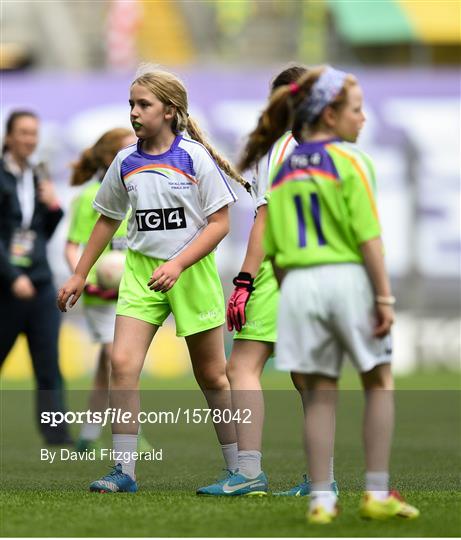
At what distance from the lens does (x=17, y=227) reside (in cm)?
1046

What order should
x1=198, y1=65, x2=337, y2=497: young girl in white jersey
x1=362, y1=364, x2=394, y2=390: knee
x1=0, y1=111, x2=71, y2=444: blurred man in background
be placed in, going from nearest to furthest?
1. x1=362, y1=364, x2=394, y2=390: knee
2. x1=198, y1=65, x2=337, y2=497: young girl in white jersey
3. x1=0, y1=111, x2=71, y2=444: blurred man in background

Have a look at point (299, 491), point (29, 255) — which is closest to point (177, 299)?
point (299, 491)

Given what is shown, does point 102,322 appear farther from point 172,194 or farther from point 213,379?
point 172,194

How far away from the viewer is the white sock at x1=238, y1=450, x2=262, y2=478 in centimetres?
707

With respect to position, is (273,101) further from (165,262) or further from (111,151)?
(111,151)

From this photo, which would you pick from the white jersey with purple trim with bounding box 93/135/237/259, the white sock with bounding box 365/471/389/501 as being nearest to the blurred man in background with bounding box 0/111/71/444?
the white jersey with purple trim with bounding box 93/135/237/259

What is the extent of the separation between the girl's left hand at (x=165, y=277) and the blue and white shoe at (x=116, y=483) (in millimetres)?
964

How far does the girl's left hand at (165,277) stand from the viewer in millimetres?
6883

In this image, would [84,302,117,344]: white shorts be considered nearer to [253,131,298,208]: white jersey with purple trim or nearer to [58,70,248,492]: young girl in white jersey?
[58,70,248,492]: young girl in white jersey

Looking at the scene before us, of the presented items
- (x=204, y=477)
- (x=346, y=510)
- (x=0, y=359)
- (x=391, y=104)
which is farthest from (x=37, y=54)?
(x=346, y=510)

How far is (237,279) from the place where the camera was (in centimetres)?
691

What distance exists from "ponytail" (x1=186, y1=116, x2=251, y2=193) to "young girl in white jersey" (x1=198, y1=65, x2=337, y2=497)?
0.55ft

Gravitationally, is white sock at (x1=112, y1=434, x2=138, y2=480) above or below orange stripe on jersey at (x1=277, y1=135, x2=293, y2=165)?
below

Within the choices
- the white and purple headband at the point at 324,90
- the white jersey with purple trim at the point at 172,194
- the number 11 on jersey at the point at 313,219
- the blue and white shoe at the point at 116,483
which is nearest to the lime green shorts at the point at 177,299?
the white jersey with purple trim at the point at 172,194
